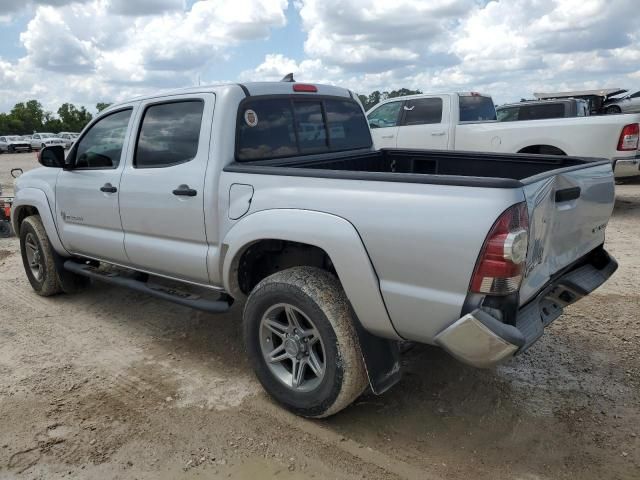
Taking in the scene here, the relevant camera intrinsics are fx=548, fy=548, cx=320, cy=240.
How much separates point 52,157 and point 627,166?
753 centimetres

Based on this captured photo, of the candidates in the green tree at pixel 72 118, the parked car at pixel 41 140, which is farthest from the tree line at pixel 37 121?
the parked car at pixel 41 140

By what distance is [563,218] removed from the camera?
9.41ft

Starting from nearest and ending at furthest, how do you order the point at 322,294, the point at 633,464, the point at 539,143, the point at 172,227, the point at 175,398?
the point at 633,464 < the point at 322,294 < the point at 175,398 < the point at 172,227 < the point at 539,143

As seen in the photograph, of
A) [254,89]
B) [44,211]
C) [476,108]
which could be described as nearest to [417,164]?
[254,89]

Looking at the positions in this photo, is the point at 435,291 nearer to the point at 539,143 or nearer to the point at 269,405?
the point at 269,405

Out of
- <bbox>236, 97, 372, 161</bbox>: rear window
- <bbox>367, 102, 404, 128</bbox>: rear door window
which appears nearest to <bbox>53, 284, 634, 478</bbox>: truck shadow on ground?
<bbox>236, 97, 372, 161</bbox>: rear window

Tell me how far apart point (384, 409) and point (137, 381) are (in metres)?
1.69

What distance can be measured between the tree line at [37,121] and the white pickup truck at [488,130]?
7104 centimetres

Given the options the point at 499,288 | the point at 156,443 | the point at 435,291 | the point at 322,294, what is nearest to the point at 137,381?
the point at 156,443

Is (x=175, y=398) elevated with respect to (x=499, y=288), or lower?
lower

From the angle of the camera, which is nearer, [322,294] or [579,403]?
[322,294]

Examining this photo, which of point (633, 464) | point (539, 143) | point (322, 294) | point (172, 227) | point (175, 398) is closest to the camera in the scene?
point (633, 464)

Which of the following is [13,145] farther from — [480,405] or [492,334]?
[492,334]

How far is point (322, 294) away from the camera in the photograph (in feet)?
9.67
